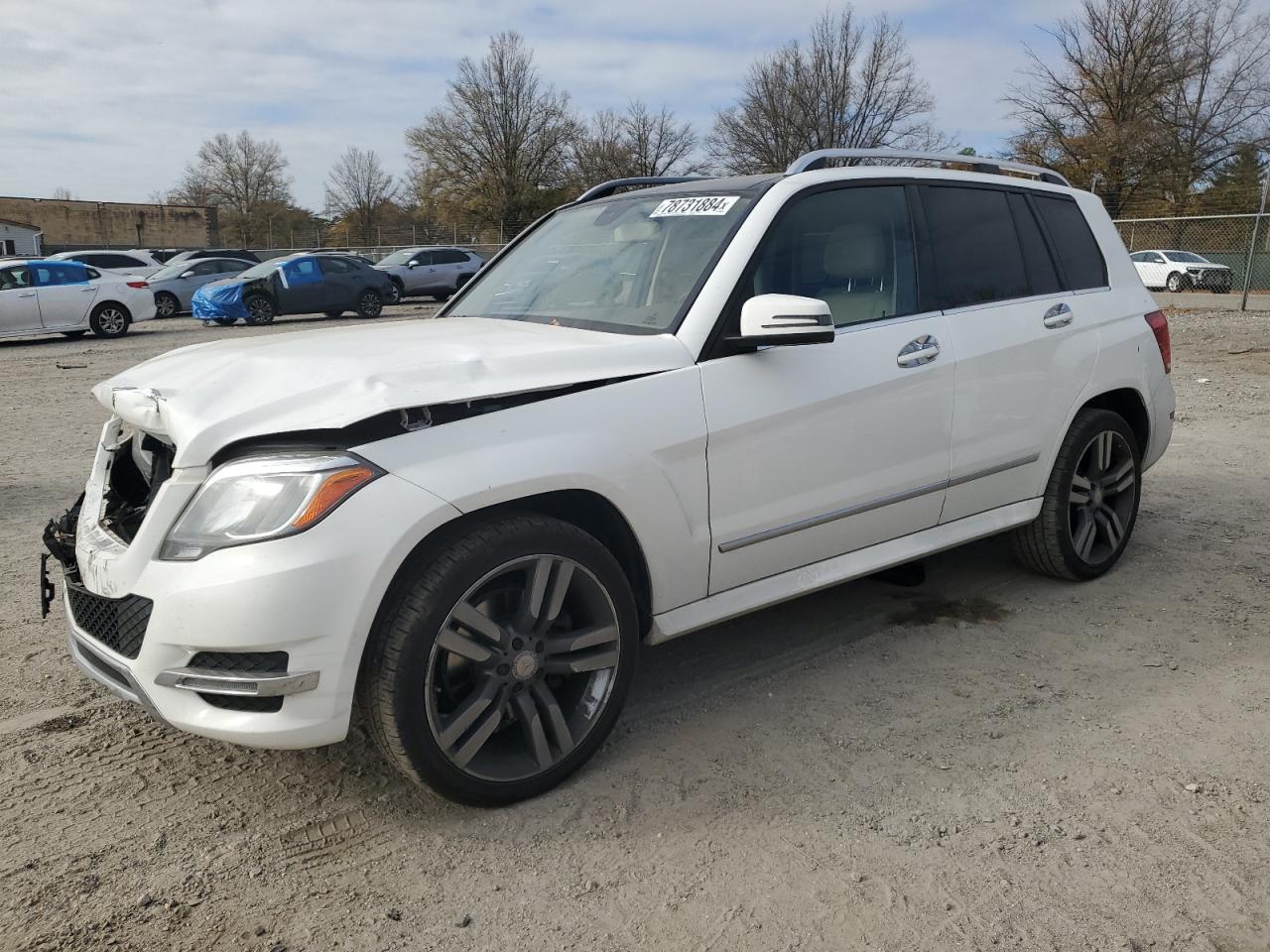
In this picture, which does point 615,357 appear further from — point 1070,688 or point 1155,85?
point 1155,85

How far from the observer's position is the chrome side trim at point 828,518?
3.30m

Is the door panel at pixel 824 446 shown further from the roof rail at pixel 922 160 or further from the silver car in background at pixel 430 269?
the silver car in background at pixel 430 269

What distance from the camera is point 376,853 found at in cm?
273

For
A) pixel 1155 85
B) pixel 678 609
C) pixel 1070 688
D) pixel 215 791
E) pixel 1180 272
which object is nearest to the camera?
pixel 215 791

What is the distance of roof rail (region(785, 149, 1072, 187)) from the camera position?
12.6 feet

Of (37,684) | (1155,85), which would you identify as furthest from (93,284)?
(1155,85)

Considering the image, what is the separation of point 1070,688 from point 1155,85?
48298 millimetres

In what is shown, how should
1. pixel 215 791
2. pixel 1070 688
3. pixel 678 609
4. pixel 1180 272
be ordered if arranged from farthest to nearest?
pixel 1180 272, pixel 1070 688, pixel 678 609, pixel 215 791

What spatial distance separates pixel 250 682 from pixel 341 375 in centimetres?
85

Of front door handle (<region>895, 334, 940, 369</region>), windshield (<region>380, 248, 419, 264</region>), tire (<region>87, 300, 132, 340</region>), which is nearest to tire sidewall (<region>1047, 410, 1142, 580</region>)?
front door handle (<region>895, 334, 940, 369</region>)

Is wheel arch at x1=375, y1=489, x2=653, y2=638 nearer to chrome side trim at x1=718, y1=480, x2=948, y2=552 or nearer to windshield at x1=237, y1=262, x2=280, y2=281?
chrome side trim at x1=718, y1=480, x2=948, y2=552

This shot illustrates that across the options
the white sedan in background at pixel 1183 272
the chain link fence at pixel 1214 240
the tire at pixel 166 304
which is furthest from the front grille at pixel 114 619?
the white sedan in background at pixel 1183 272

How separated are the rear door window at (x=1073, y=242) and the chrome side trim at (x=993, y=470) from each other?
882mm

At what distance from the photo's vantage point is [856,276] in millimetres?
3777
